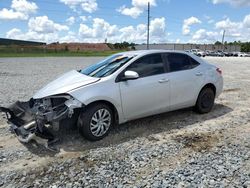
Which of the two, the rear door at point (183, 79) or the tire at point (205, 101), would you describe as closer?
the rear door at point (183, 79)

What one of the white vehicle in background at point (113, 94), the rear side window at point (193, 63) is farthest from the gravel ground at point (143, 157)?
the rear side window at point (193, 63)

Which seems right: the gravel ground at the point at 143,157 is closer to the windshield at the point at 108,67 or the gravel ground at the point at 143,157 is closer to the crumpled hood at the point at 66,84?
the crumpled hood at the point at 66,84

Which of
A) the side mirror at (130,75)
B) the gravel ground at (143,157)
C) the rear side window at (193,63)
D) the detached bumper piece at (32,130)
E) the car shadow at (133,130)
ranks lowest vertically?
the gravel ground at (143,157)

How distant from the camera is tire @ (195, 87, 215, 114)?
6.41 meters

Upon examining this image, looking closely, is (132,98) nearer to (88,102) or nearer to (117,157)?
(88,102)

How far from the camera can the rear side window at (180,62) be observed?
5.90m

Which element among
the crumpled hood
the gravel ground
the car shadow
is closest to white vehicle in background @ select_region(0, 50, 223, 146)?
the crumpled hood

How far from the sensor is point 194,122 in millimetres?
5914

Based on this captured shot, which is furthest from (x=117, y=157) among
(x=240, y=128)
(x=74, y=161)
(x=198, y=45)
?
(x=198, y=45)

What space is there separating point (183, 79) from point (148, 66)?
36.7 inches

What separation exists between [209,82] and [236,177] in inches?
128

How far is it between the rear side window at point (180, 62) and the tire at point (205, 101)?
0.71 m

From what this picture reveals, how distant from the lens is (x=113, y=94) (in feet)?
16.0

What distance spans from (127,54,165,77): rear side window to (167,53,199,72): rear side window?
0.90 ft
